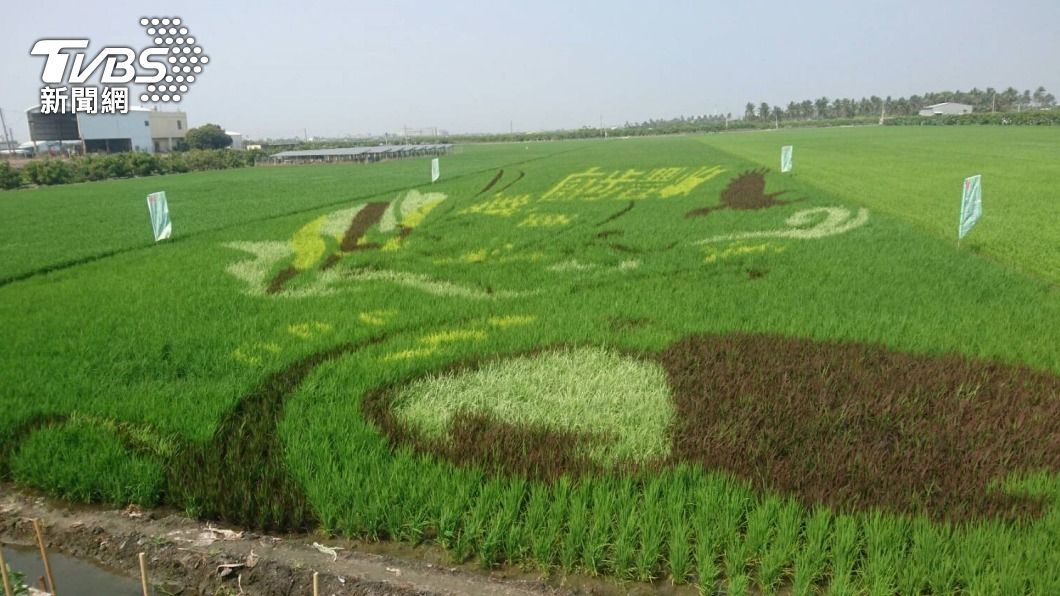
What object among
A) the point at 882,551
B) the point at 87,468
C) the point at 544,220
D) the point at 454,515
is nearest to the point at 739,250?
the point at 544,220

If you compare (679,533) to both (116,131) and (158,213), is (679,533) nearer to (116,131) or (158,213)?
(158,213)

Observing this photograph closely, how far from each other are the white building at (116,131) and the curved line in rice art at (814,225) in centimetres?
5529

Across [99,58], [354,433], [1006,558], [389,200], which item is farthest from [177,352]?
[99,58]

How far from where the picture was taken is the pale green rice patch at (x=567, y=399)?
455 cm

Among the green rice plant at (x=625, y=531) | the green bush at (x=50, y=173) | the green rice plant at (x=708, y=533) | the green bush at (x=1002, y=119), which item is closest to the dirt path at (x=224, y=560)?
the green rice plant at (x=625, y=531)

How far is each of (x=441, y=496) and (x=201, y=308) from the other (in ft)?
17.6

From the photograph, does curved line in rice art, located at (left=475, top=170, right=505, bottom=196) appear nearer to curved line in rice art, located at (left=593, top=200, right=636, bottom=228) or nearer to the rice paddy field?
curved line in rice art, located at (left=593, top=200, right=636, bottom=228)

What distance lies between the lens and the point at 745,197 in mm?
17594

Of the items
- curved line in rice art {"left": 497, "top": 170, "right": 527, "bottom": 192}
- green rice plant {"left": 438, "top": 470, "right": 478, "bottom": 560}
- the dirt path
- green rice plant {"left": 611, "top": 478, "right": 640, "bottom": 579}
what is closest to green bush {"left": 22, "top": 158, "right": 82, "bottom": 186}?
curved line in rice art {"left": 497, "top": 170, "right": 527, "bottom": 192}

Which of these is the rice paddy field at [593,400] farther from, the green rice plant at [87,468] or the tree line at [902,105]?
the tree line at [902,105]

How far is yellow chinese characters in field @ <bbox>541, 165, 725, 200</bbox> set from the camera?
1967cm

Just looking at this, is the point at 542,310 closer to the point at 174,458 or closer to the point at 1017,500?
the point at 174,458

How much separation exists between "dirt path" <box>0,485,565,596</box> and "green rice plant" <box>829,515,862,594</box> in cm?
129

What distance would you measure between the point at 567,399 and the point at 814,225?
31.8 feet
